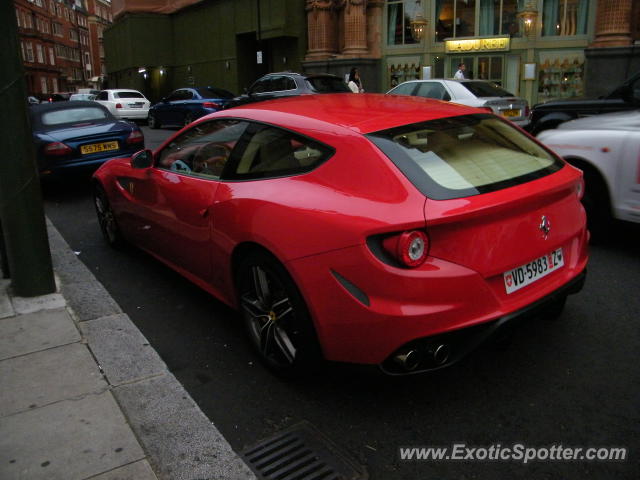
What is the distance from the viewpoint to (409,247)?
8.54 feet

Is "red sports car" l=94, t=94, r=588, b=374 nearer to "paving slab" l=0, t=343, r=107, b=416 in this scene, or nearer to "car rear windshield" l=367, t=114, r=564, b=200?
"car rear windshield" l=367, t=114, r=564, b=200

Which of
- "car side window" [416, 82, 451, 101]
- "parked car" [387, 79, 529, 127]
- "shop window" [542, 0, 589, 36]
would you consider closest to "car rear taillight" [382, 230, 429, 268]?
"parked car" [387, 79, 529, 127]

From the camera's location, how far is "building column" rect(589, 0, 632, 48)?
19703 mm

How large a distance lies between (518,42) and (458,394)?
22520 mm

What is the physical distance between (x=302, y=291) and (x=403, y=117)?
119 cm

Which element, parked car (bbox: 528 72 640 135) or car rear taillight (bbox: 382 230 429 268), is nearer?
car rear taillight (bbox: 382 230 429 268)

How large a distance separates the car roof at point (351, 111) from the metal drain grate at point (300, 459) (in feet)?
5.17

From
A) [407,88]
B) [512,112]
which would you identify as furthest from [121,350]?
[407,88]

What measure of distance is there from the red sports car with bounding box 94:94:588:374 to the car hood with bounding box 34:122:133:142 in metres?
5.68

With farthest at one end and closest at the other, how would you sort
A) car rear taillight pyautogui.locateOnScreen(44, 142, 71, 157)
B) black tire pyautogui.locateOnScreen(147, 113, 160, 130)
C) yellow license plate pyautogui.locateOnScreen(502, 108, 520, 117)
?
1. black tire pyautogui.locateOnScreen(147, 113, 160, 130)
2. yellow license plate pyautogui.locateOnScreen(502, 108, 520, 117)
3. car rear taillight pyautogui.locateOnScreen(44, 142, 71, 157)

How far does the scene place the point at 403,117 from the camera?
334cm

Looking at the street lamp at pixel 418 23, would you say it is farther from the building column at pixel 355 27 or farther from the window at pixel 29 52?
the window at pixel 29 52

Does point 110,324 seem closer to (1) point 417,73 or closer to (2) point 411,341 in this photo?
(2) point 411,341

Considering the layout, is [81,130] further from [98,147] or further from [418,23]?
[418,23]
